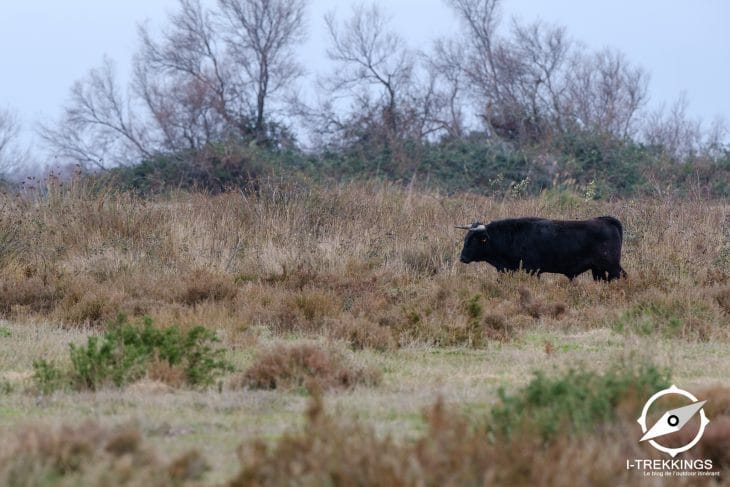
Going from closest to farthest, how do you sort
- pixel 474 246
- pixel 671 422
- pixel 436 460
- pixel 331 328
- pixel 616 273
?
pixel 436 460 → pixel 671 422 → pixel 331 328 → pixel 616 273 → pixel 474 246

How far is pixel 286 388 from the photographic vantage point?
816 cm

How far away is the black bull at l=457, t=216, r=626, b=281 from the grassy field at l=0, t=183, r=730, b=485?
38 cm

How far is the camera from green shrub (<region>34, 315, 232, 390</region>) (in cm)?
824

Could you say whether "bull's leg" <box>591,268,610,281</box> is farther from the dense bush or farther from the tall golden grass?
the dense bush

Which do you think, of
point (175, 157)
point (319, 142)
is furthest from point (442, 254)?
point (319, 142)

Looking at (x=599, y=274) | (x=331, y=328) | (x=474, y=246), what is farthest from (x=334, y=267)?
(x=331, y=328)

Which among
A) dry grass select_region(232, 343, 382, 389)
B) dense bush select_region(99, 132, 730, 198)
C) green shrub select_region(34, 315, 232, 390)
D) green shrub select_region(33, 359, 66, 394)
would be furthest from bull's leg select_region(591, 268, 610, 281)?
dense bush select_region(99, 132, 730, 198)

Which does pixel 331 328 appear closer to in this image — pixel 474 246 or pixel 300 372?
pixel 300 372

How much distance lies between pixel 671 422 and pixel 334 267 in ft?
34.0

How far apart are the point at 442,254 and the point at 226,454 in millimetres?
11788

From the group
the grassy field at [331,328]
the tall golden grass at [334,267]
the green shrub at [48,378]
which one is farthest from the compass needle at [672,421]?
the green shrub at [48,378]

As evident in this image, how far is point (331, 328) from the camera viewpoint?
11.4 meters

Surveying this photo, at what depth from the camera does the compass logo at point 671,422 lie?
5957 mm

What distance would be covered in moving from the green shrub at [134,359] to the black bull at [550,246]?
799cm
